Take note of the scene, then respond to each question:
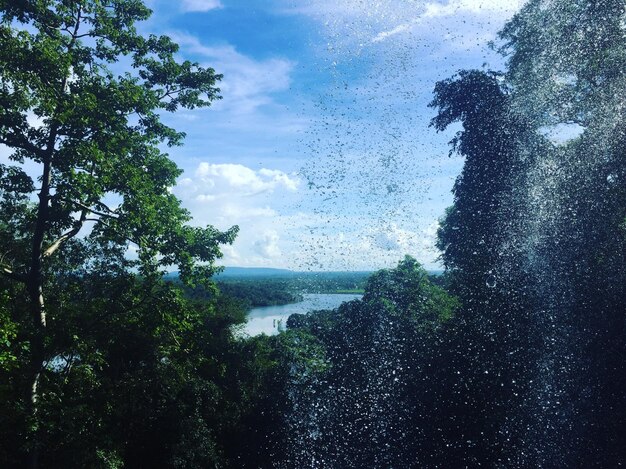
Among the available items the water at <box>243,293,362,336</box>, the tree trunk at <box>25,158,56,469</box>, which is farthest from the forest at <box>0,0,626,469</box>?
the water at <box>243,293,362,336</box>

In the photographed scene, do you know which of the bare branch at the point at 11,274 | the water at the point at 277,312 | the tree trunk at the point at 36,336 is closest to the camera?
the tree trunk at the point at 36,336

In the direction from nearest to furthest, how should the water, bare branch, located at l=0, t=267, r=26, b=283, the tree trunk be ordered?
1. the tree trunk
2. bare branch, located at l=0, t=267, r=26, b=283
3. the water

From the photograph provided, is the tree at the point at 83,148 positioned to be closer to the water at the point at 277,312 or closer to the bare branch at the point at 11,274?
the bare branch at the point at 11,274

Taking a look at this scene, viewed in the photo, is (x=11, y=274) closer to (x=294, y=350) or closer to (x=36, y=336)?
(x=36, y=336)

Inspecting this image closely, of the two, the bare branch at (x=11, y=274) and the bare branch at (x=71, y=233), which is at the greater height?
the bare branch at (x=71, y=233)

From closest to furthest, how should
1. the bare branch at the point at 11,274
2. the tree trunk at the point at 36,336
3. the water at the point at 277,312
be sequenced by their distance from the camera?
the tree trunk at the point at 36,336 → the bare branch at the point at 11,274 → the water at the point at 277,312

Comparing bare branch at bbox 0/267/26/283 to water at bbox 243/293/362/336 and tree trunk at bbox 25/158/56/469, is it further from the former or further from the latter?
water at bbox 243/293/362/336

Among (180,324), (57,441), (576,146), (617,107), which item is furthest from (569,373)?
(57,441)

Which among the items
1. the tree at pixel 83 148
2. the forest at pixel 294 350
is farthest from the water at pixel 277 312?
the tree at pixel 83 148
